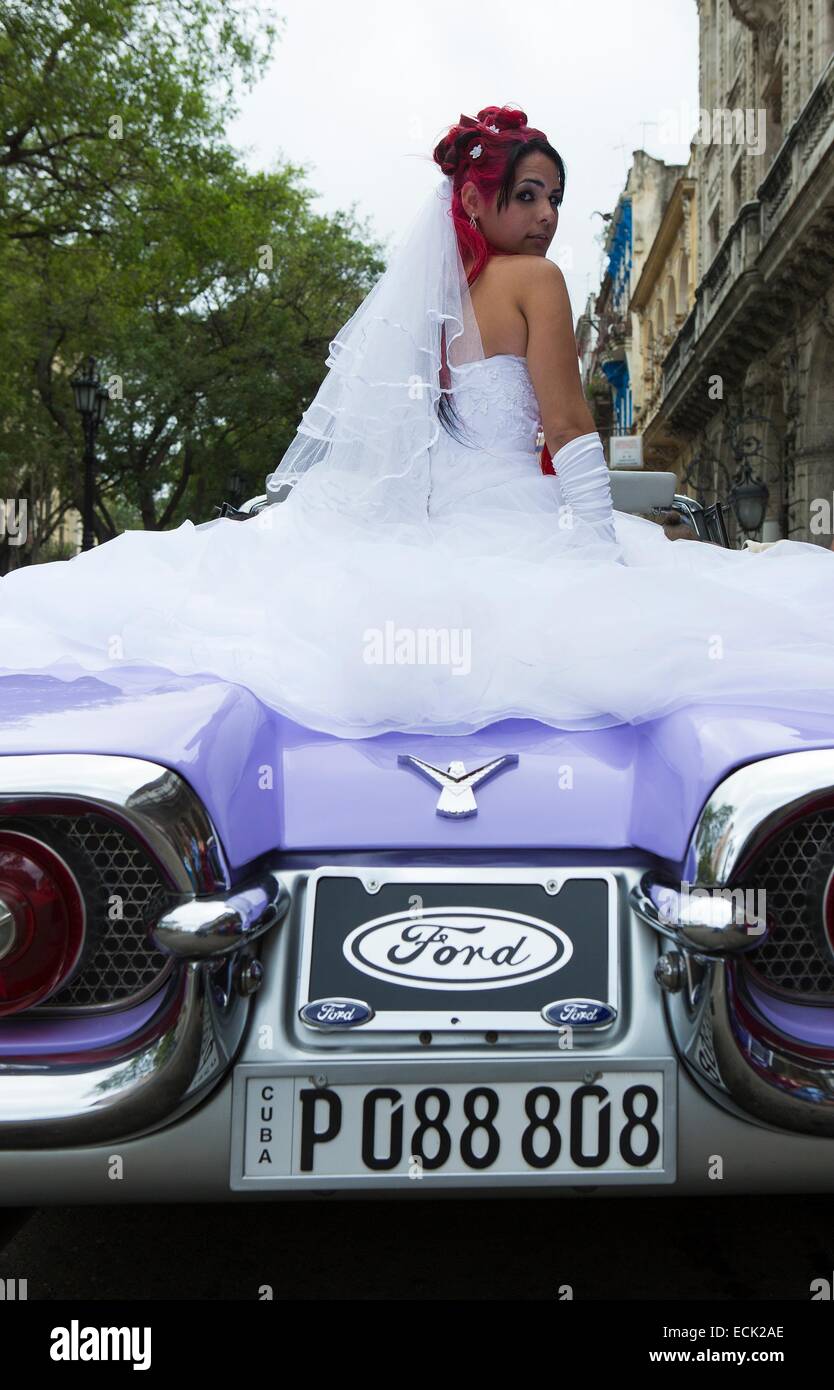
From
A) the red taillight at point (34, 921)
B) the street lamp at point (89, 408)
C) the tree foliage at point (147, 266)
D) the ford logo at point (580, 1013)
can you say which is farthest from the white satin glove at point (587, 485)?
the street lamp at point (89, 408)

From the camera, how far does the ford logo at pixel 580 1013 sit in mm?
1708

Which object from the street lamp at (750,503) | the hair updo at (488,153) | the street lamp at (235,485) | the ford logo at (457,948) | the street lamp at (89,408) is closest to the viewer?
the ford logo at (457,948)

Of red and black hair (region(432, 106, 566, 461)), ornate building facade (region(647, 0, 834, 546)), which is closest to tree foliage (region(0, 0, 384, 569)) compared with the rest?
red and black hair (region(432, 106, 566, 461))

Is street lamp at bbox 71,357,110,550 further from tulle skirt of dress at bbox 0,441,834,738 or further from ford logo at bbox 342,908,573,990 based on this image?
ford logo at bbox 342,908,573,990

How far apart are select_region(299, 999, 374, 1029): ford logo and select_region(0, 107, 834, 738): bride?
0.51 metres

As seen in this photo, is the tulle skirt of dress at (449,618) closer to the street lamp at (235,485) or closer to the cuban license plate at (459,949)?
the cuban license plate at (459,949)

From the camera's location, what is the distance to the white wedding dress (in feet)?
6.91

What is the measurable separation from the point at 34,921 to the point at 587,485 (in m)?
1.56

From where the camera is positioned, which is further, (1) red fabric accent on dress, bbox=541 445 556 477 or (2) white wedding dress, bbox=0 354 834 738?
(1) red fabric accent on dress, bbox=541 445 556 477

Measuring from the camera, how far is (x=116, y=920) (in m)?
1.76

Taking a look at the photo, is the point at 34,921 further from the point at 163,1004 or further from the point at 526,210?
the point at 526,210

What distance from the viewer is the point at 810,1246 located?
238cm

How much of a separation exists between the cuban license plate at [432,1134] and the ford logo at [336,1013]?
7cm

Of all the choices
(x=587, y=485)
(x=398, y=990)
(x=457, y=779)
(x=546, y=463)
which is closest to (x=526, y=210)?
(x=546, y=463)
